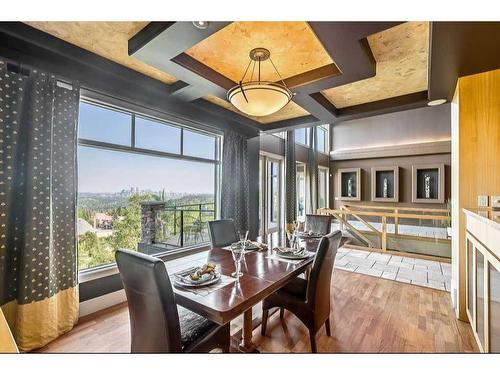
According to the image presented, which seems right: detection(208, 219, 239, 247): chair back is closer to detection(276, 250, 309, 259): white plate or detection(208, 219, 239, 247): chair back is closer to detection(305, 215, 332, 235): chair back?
detection(276, 250, 309, 259): white plate

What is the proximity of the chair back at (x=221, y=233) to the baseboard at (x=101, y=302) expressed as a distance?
4.06 feet

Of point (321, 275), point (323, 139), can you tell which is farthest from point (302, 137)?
point (321, 275)

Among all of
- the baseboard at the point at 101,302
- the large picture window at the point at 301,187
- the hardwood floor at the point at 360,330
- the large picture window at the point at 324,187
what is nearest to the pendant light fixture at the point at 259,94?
the hardwood floor at the point at 360,330

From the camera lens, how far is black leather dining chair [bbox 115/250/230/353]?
49.0 inches

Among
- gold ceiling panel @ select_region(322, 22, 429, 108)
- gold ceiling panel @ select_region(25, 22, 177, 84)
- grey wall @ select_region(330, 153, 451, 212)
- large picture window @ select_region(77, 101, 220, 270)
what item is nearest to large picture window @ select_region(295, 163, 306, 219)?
grey wall @ select_region(330, 153, 451, 212)

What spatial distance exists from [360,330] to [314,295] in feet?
2.78

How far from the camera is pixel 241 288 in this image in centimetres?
151

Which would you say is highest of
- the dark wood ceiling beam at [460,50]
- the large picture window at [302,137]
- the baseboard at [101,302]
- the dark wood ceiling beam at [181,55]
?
the large picture window at [302,137]

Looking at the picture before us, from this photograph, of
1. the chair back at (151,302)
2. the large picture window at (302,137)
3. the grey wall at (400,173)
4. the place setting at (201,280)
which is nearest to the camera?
the chair back at (151,302)

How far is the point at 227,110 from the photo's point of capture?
12.7ft

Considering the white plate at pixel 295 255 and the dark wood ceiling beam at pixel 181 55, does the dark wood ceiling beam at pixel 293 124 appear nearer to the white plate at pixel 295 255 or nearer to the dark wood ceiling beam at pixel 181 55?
the dark wood ceiling beam at pixel 181 55

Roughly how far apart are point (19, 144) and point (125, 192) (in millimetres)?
1121

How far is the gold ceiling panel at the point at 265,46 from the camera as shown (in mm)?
1921

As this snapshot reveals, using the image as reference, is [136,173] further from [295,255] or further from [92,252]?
[295,255]
